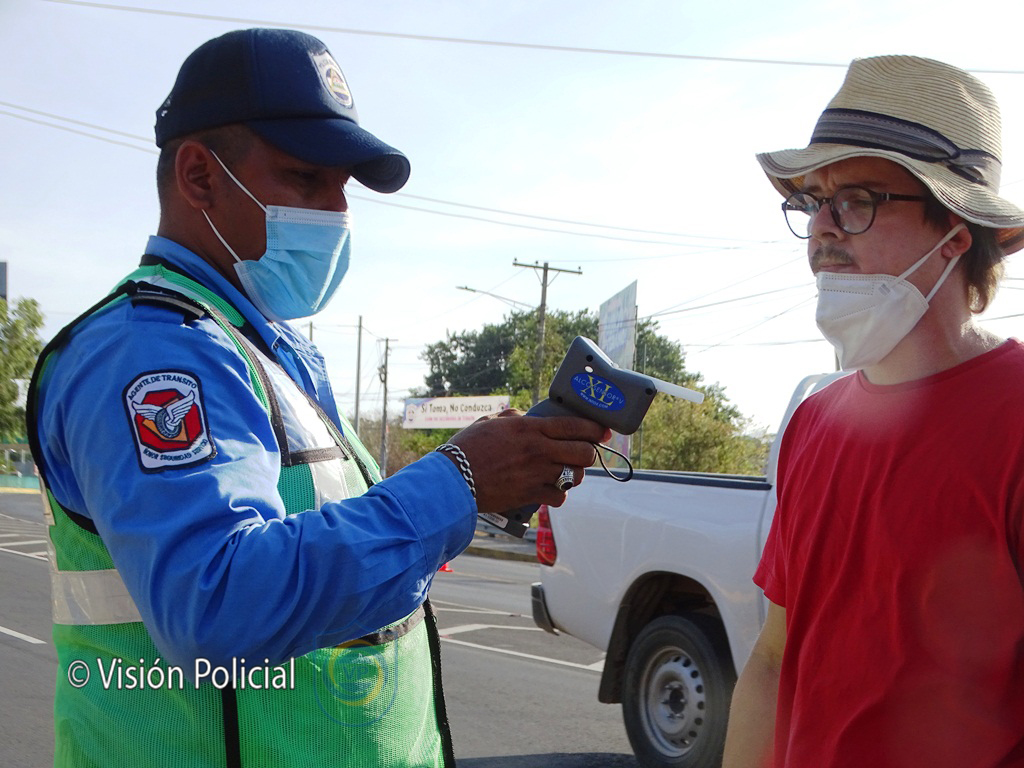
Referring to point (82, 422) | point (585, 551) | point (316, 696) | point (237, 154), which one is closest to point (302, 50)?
point (237, 154)

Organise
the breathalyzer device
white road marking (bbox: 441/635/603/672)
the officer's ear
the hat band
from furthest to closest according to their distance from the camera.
Answer: white road marking (bbox: 441/635/603/672) → the hat band → the officer's ear → the breathalyzer device

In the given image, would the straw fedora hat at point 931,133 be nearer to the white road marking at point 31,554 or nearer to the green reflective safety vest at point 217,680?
the green reflective safety vest at point 217,680

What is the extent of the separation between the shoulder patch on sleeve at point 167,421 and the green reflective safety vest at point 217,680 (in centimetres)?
16

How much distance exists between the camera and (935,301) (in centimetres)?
203

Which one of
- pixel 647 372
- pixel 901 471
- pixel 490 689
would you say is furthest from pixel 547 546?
pixel 647 372

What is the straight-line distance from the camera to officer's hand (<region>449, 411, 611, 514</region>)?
1.51 meters

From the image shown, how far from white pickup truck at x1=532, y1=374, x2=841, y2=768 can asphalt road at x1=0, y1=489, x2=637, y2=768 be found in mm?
620

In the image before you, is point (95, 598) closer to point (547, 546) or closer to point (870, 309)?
point (870, 309)

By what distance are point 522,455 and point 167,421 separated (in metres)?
0.54

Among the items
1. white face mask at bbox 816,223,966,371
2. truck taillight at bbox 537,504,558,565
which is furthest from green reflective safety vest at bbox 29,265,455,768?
truck taillight at bbox 537,504,558,565

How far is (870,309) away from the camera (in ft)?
6.64

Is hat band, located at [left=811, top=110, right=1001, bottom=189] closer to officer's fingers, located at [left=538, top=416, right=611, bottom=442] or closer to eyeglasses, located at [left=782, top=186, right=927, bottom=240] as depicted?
eyeglasses, located at [left=782, top=186, right=927, bottom=240]

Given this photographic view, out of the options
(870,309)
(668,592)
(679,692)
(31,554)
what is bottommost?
(31,554)

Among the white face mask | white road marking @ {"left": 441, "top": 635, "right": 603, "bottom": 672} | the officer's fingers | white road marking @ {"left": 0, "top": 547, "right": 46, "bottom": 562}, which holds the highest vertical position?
the white face mask
